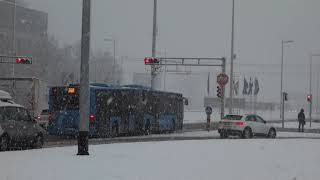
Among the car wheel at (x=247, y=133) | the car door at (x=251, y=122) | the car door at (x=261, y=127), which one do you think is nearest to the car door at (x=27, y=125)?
the car wheel at (x=247, y=133)

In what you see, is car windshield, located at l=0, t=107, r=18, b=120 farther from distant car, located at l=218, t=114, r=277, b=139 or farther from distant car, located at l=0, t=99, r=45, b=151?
distant car, located at l=218, t=114, r=277, b=139

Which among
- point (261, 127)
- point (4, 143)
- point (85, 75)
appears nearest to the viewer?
point (85, 75)

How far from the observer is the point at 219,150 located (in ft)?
69.6

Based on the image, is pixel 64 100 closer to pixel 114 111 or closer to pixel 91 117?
pixel 91 117

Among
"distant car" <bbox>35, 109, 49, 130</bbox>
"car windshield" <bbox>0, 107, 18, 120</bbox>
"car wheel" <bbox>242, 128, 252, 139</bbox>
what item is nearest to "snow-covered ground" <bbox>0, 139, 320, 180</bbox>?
"car windshield" <bbox>0, 107, 18, 120</bbox>

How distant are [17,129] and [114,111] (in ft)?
40.4

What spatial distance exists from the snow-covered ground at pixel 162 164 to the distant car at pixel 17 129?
2575 millimetres

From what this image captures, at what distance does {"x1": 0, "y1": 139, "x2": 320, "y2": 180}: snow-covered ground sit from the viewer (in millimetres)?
14117

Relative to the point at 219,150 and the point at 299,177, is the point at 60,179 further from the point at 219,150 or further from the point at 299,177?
the point at 219,150

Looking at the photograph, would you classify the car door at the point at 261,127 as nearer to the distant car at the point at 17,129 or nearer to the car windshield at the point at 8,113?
the distant car at the point at 17,129

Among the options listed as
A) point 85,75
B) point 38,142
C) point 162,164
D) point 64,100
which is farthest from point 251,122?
point 162,164

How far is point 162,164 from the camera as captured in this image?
53.8ft

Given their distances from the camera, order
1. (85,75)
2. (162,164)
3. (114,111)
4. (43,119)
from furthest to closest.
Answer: (43,119)
(114,111)
(85,75)
(162,164)

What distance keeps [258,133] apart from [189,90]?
145 meters
